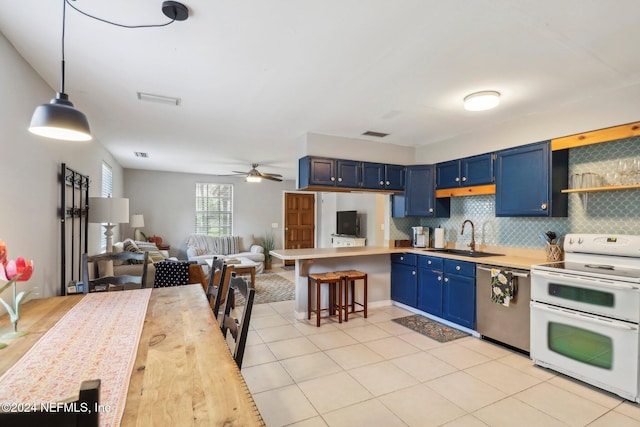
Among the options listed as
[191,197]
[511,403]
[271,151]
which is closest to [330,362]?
[511,403]

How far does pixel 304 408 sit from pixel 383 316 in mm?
2284

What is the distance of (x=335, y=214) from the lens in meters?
7.81

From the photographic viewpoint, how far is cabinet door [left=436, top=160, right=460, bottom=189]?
431 cm

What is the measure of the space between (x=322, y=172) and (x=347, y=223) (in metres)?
2.99

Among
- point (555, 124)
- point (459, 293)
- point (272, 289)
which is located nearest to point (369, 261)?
point (459, 293)

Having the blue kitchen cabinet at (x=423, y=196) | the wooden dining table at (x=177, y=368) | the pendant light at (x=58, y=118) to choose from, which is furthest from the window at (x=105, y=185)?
the blue kitchen cabinet at (x=423, y=196)

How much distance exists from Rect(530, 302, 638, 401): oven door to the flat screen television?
4028 millimetres

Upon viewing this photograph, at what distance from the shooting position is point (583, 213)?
10.6 feet

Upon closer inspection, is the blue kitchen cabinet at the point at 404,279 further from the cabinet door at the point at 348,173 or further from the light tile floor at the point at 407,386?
the cabinet door at the point at 348,173

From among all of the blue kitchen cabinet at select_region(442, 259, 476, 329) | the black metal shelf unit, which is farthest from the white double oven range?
the black metal shelf unit

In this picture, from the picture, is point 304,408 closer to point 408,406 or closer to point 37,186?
point 408,406

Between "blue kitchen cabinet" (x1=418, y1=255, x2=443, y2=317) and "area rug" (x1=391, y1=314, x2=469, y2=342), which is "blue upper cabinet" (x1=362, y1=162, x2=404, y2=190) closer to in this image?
"blue kitchen cabinet" (x1=418, y1=255, x2=443, y2=317)

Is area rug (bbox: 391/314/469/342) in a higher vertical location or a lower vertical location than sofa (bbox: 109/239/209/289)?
lower

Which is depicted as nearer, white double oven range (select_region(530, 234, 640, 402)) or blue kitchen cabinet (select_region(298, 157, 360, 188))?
white double oven range (select_region(530, 234, 640, 402))
